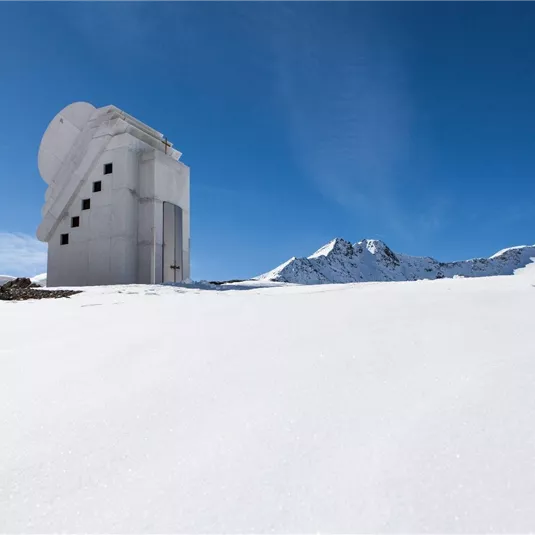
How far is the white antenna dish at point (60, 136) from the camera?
15.2m

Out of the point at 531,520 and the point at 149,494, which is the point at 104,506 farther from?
the point at 531,520

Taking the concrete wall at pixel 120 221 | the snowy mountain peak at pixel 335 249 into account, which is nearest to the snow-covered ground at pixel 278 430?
the concrete wall at pixel 120 221

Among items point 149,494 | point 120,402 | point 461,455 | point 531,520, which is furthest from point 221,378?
point 531,520

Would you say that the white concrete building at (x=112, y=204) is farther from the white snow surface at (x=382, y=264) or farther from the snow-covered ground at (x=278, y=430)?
the white snow surface at (x=382, y=264)

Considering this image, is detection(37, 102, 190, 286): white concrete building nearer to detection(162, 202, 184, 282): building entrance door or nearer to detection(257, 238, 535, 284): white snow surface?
detection(162, 202, 184, 282): building entrance door

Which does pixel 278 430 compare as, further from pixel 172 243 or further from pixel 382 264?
pixel 382 264

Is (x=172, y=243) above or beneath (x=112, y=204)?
beneath

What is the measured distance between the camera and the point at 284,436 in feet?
5.23

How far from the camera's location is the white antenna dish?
599 inches

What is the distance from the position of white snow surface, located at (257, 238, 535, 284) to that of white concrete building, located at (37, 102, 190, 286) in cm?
9605

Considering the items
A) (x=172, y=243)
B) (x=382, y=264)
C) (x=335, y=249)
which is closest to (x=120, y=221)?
(x=172, y=243)

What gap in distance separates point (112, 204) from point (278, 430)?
43.9 ft

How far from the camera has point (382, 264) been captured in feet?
459

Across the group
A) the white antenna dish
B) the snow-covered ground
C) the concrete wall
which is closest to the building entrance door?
the concrete wall
